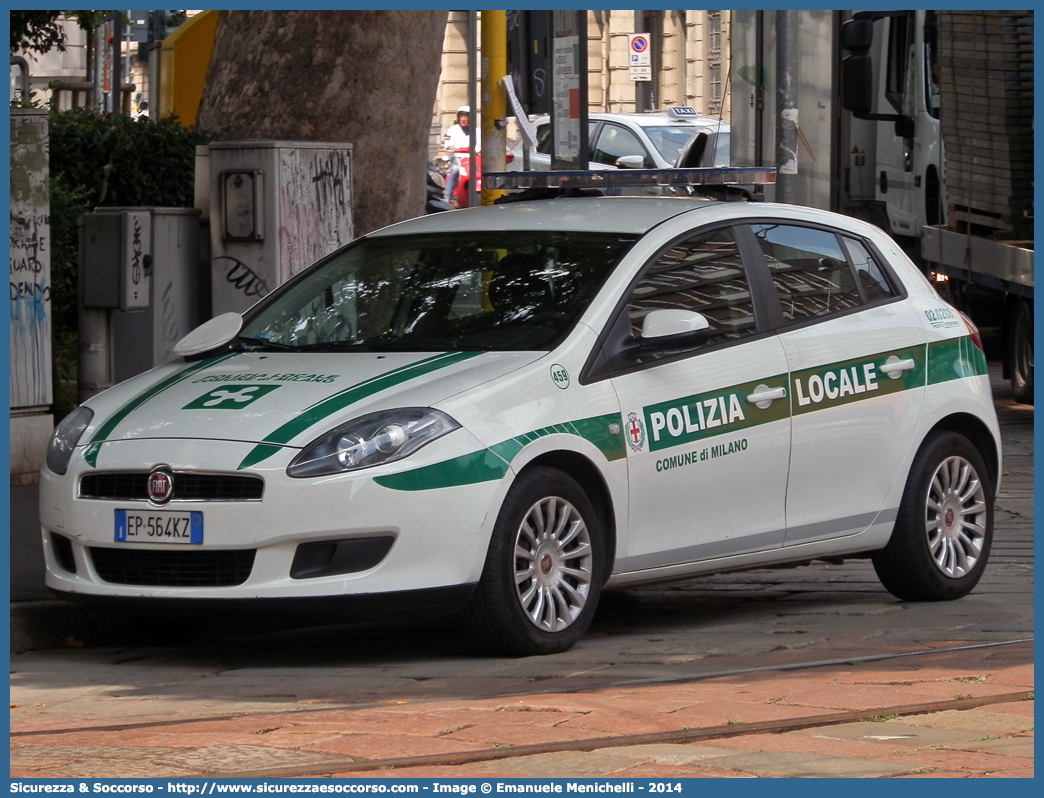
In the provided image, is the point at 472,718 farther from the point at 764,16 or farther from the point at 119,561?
the point at 764,16

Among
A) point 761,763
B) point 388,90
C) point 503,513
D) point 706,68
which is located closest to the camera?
point 761,763

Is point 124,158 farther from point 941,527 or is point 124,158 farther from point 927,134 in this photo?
point 927,134

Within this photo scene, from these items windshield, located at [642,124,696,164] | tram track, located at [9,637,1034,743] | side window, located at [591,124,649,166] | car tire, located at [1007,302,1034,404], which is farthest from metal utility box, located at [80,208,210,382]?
windshield, located at [642,124,696,164]

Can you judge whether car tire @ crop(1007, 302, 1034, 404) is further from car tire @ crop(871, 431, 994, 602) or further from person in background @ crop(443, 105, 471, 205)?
person in background @ crop(443, 105, 471, 205)

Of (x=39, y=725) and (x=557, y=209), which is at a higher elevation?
(x=557, y=209)

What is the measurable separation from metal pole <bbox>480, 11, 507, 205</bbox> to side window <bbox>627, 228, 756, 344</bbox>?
799 cm

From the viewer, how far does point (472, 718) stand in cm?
554

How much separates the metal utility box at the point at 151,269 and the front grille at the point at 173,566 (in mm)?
3598

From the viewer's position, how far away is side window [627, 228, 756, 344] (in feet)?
23.9

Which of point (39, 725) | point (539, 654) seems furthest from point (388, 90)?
point (39, 725)

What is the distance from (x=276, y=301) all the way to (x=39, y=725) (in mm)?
2587

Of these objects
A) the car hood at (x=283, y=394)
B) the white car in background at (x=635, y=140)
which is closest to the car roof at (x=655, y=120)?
the white car in background at (x=635, y=140)

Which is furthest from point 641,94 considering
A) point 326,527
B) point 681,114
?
point 326,527

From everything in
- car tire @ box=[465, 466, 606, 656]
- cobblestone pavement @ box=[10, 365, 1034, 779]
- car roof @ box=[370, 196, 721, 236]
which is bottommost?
cobblestone pavement @ box=[10, 365, 1034, 779]
